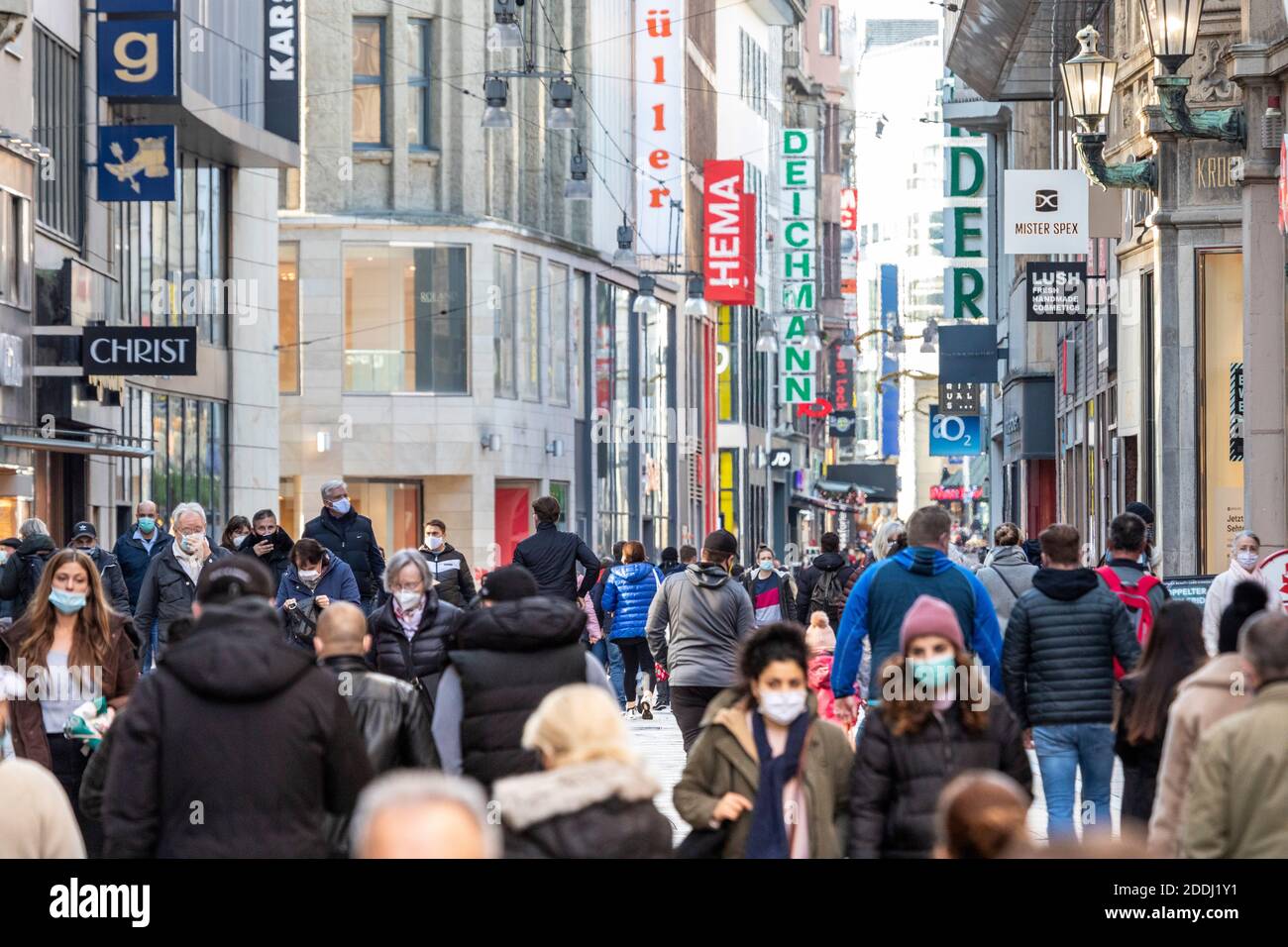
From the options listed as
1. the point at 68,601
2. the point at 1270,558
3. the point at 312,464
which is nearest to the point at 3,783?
the point at 68,601

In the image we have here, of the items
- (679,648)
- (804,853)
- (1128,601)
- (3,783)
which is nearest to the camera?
(3,783)

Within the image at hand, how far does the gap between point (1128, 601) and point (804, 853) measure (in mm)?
5084

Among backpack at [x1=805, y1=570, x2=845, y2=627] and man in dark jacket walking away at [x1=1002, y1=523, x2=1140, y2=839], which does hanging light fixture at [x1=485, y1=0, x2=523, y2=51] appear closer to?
backpack at [x1=805, y1=570, x2=845, y2=627]

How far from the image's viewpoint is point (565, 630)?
9438mm

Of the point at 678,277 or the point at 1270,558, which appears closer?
the point at 1270,558

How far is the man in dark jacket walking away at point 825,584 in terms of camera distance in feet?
75.2

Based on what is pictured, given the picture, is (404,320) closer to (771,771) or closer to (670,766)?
(670,766)

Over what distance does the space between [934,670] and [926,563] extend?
344 centimetres

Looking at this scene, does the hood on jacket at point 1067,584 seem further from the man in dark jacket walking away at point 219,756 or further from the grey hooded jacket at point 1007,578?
the man in dark jacket walking away at point 219,756

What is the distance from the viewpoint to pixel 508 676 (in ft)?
30.8

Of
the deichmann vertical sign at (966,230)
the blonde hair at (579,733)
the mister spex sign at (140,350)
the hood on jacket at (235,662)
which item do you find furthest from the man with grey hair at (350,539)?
the deichmann vertical sign at (966,230)

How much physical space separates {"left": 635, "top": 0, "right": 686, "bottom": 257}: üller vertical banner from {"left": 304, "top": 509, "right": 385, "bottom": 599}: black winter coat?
39.5 metres

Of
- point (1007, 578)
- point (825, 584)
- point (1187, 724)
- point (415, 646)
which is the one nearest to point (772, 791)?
point (1187, 724)
